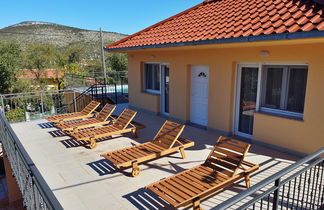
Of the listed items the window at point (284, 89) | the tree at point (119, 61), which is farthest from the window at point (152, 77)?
the tree at point (119, 61)

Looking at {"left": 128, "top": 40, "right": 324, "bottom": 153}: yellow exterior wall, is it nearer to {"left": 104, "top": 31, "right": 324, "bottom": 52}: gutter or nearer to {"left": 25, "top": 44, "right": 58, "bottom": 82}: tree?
{"left": 104, "top": 31, "right": 324, "bottom": 52}: gutter

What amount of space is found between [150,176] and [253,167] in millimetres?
2113

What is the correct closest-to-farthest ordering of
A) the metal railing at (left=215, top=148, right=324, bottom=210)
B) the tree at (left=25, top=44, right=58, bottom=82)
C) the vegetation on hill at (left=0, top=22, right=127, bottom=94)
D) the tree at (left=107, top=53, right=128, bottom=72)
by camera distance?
the metal railing at (left=215, top=148, right=324, bottom=210) → the vegetation on hill at (left=0, top=22, right=127, bottom=94) → the tree at (left=107, top=53, right=128, bottom=72) → the tree at (left=25, top=44, right=58, bottom=82)

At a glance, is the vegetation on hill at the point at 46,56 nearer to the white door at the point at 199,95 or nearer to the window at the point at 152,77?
the window at the point at 152,77

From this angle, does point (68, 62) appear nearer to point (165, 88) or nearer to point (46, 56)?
point (46, 56)

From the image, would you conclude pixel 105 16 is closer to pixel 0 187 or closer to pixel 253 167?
pixel 0 187

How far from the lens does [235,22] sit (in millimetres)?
7223

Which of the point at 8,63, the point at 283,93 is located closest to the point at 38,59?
the point at 8,63

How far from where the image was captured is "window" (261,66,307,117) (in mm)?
6195

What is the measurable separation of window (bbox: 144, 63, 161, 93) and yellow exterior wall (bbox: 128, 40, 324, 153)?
Answer: 29cm

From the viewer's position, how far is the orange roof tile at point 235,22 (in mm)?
5505

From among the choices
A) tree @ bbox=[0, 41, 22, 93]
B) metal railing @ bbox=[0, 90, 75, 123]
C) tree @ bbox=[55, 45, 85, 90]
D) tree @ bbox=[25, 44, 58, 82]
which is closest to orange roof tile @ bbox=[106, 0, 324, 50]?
metal railing @ bbox=[0, 90, 75, 123]

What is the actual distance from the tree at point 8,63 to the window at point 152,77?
2036cm

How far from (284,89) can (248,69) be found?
3.97 ft
